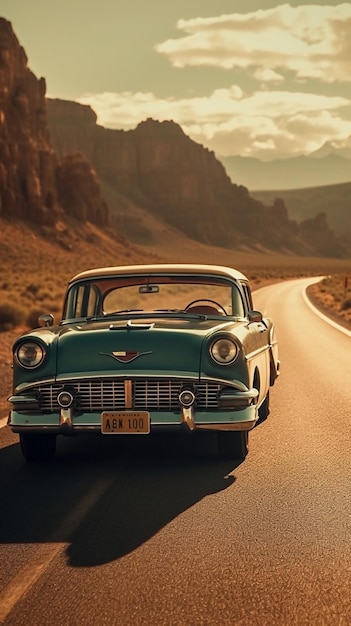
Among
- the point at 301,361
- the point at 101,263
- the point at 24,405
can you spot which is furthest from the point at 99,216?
the point at 24,405

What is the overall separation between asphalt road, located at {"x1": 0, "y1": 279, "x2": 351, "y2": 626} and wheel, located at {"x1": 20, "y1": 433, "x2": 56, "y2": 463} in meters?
0.11

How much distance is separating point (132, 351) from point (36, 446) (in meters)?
1.15

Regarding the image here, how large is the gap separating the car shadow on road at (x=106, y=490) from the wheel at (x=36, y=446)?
9 cm

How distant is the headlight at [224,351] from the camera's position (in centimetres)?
747

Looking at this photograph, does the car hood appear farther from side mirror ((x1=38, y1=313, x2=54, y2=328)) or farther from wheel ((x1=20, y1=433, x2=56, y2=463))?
side mirror ((x1=38, y1=313, x2=54, y2=328))

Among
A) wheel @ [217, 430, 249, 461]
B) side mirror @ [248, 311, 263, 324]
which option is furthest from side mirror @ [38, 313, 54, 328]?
wheel @ [217, 430, 249, 461]

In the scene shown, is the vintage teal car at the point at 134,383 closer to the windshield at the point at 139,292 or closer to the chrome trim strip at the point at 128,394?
the chrome trim strip at the point at 128,394

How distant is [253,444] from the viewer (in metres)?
8.59

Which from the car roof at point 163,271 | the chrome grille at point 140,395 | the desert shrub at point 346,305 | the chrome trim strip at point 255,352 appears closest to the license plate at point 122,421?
the chrome grille at point 140,395

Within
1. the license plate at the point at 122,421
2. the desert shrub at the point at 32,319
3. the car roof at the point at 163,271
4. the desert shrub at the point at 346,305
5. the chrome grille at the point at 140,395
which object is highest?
the car roof at the point at 163,271

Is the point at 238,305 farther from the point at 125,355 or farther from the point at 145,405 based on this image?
the point at 145,405

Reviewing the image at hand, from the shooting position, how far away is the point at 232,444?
7.74 metres

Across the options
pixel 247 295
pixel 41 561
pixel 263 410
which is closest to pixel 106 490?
pixel 41 561

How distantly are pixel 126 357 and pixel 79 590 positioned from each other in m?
3.00
